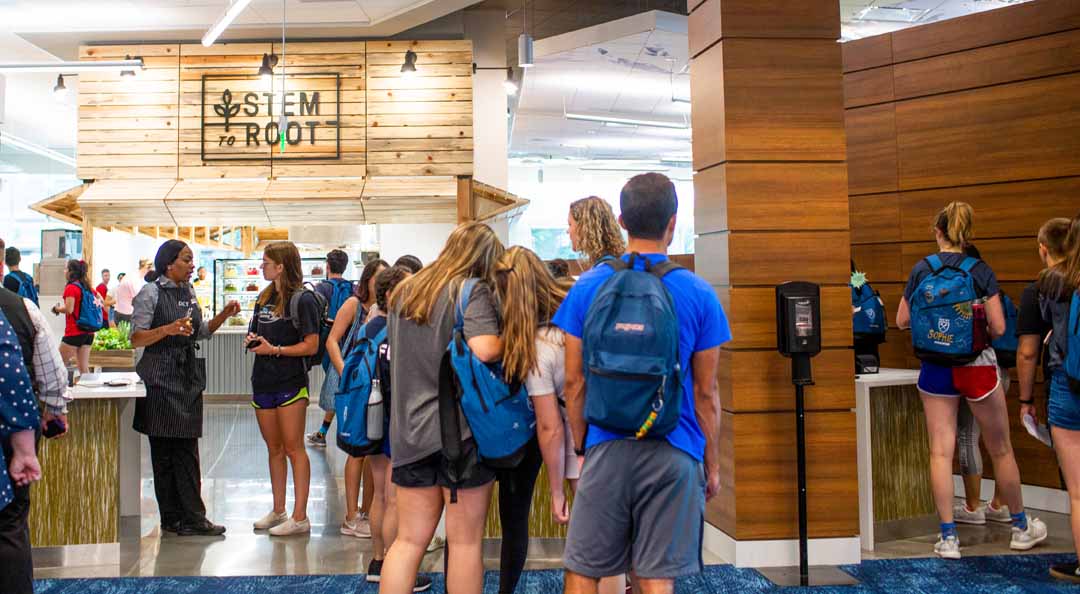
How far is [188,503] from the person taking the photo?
4785mm

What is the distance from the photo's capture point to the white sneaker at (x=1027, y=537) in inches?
169

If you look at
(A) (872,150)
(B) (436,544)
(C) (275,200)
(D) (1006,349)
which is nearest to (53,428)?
(B) (436,544)

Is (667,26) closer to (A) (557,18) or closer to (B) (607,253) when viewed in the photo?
(A) (557,18)

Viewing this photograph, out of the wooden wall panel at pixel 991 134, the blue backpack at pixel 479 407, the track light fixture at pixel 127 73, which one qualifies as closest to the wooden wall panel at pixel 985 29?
the wooden wall panel at pixel 991 134

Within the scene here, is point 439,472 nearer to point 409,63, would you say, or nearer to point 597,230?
point 597,230

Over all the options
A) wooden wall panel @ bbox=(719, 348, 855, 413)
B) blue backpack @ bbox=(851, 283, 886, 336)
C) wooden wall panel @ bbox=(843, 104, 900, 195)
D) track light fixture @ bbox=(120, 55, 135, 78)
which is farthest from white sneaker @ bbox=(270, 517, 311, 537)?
track light fixture @ bbox=(120, 55, 135, 78)

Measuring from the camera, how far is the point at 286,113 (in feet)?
30.0

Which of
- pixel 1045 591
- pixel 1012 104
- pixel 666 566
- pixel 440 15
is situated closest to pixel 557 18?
pixel 440 15

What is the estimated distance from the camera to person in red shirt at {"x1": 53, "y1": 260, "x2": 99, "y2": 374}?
8922mm

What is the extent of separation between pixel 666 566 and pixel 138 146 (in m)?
8.68

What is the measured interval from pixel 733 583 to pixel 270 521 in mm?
2606

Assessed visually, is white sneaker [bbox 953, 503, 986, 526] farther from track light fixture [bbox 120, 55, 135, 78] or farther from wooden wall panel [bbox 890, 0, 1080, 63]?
track light fixture [bbox 120, 55, 135, 78]

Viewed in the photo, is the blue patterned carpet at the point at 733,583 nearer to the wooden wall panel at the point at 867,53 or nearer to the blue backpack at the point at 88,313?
the wooden wall panel at the point at 867,53

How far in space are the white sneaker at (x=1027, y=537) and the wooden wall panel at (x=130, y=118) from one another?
8303 millimetres
